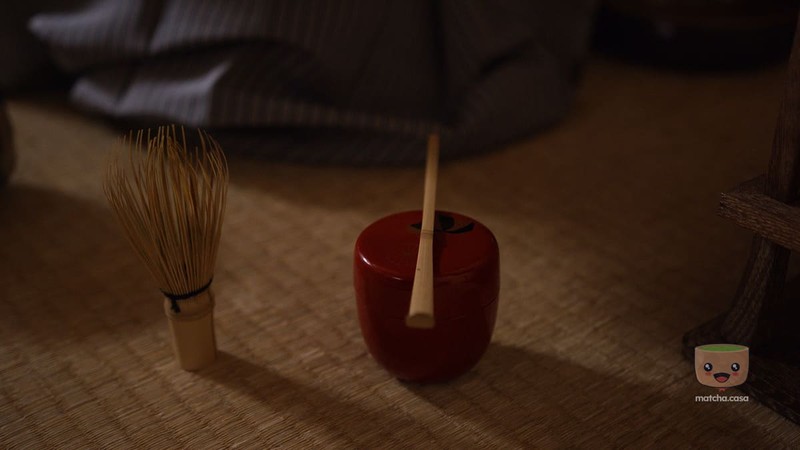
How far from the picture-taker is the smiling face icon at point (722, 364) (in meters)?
0.94

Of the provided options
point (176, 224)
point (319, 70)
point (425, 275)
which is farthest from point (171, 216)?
point (319, 70)

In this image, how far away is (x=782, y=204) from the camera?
85cm

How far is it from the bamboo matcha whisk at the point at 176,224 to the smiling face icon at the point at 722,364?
0.58m

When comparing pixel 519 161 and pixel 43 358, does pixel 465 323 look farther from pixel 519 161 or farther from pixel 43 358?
pixel 519 161

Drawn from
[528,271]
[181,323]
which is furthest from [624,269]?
[181,323]

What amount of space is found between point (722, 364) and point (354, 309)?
47 cm

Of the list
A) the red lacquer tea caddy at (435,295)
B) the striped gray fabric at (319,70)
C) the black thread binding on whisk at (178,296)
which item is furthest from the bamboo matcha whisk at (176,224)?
the striped gray fabric at (319,70)

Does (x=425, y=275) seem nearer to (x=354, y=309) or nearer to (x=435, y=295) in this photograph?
(x=435, y=295)

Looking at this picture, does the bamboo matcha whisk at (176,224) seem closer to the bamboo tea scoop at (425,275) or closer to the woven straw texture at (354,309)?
the woven straw texture at (354,309)

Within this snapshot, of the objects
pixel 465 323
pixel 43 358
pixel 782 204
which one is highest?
pixel 782 204

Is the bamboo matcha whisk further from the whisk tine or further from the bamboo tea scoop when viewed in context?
the bamboo tea scoop

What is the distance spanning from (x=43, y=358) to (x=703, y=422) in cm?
78

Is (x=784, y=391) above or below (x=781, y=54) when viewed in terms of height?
below

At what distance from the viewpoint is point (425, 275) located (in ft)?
2.62
